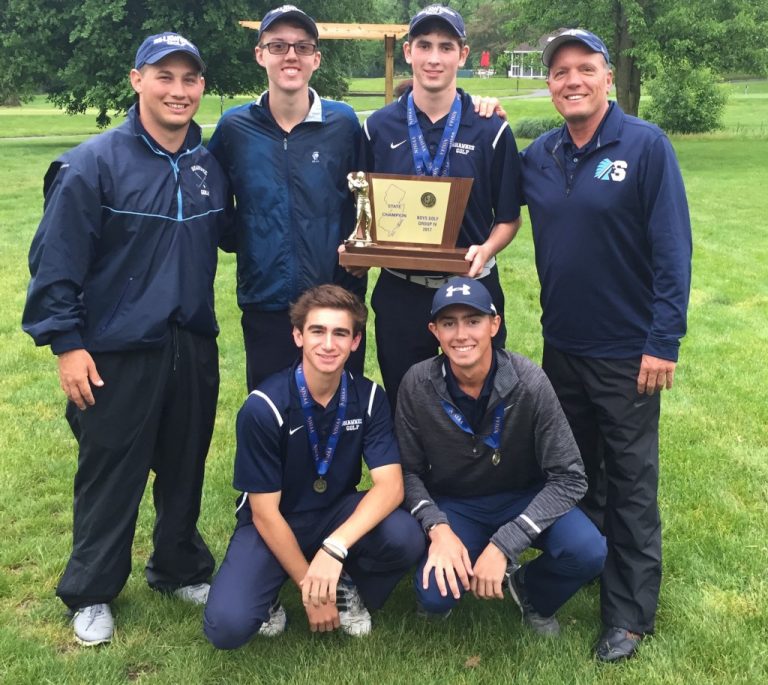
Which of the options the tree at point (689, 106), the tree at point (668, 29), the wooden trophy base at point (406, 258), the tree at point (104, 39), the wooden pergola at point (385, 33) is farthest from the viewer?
the tree at point (689, 106)

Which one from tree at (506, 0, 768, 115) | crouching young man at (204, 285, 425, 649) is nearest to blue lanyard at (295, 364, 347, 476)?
crouching young man at (204, 285, 425, 649)

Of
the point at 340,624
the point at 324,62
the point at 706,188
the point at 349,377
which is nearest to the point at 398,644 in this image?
the point at 340,624

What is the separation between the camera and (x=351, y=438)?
3613 mm

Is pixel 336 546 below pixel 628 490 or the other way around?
below

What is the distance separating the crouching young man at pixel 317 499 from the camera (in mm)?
3364

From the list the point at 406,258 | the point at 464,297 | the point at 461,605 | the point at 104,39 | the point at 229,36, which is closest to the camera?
the point at 464,297

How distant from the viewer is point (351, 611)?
362 cm

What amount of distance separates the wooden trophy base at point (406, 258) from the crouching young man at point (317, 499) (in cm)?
24

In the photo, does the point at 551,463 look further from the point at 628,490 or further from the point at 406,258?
the point at 406,258

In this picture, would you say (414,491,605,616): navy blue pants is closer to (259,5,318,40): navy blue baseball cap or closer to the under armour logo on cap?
the under armour logo on cap

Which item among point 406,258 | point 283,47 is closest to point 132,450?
point 406,258

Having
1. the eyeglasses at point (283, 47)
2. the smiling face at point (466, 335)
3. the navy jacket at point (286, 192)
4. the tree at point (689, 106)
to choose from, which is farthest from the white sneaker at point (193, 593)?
the tree at point (689, 106)

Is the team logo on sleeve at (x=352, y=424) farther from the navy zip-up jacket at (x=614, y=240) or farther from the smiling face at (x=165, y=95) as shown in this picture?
the smiling face at (x=165, y=95)

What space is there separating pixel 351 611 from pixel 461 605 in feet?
1.92
